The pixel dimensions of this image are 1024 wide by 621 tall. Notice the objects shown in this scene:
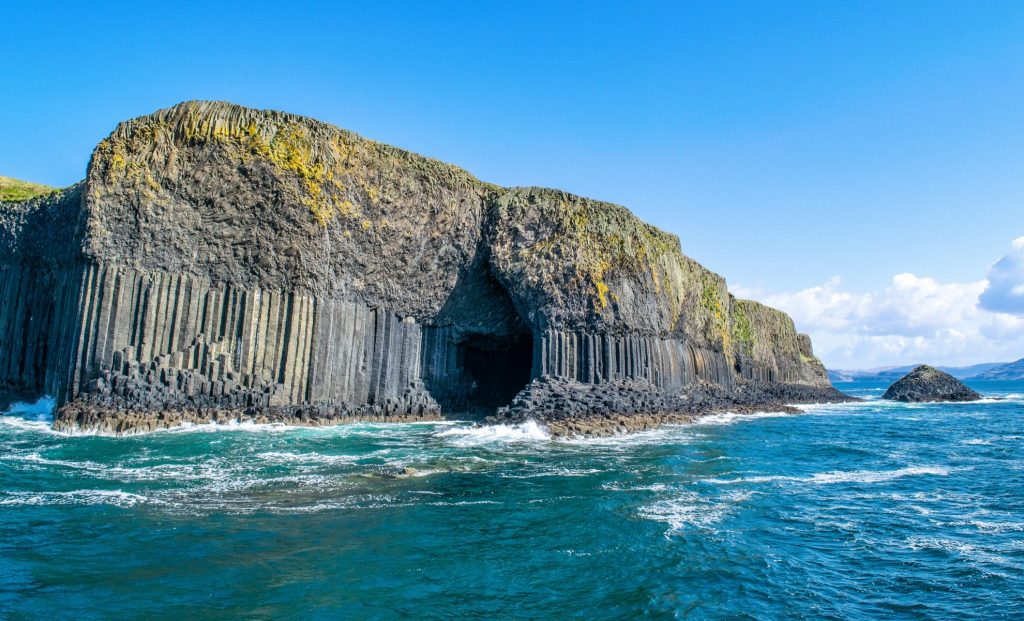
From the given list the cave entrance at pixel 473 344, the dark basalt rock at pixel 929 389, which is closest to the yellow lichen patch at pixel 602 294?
the cave entrance at pixel 473 344

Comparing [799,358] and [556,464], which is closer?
[556,464]

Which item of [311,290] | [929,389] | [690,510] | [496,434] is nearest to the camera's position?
[690,510]

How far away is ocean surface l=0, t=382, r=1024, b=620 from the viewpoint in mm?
8672

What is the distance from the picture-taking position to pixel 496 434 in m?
26.1

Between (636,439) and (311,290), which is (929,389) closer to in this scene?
(636,439)

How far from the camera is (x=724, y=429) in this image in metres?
31.1

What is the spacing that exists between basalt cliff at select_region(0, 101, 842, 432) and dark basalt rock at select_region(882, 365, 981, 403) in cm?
3613

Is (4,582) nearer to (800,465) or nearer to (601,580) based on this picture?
(601,580)

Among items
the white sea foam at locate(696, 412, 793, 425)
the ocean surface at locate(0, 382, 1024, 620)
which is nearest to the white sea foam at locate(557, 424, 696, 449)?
the ocean surface at locate(0, 382, 1024, 620)

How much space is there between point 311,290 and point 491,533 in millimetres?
20611

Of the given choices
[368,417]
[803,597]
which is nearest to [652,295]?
[368,417]

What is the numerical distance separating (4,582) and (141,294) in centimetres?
1979

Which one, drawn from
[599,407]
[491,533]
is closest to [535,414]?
[599,407]

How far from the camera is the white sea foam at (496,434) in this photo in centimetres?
2417
